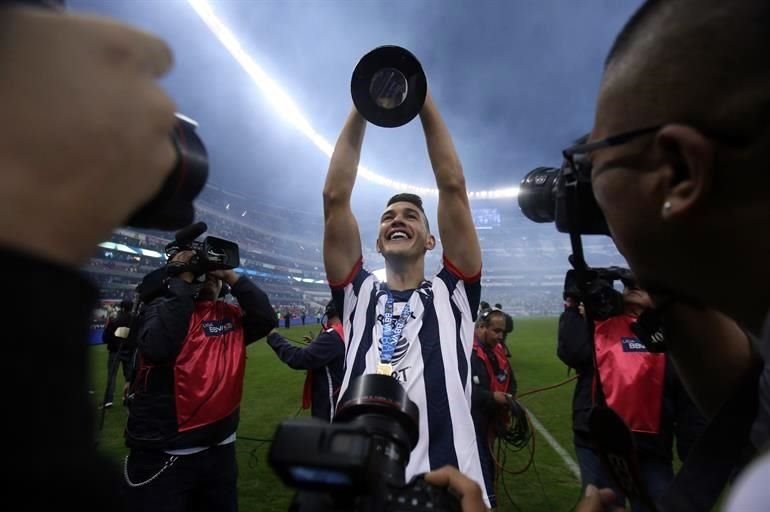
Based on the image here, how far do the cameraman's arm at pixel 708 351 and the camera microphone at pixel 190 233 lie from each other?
2806 millimetres

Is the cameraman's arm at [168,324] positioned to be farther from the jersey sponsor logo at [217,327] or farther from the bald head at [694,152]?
the bald head at [694,152]

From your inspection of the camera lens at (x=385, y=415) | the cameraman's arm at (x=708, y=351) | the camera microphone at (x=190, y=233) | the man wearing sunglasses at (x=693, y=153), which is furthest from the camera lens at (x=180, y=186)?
the camera microphone at (x=190, y=233)

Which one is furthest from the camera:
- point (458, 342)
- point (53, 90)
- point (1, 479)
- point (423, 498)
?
point (458, 342)

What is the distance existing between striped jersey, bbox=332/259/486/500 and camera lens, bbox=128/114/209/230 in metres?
1.44

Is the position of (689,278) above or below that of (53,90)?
below

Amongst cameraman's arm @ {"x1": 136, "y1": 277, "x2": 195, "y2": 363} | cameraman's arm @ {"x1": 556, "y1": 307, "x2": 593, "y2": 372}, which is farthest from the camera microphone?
cameraman's arm @ {"x1": 556, "y1": 307, "x2": 593, "y2": 372}

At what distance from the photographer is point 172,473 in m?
2.97

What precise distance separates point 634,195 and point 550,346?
2175 cm

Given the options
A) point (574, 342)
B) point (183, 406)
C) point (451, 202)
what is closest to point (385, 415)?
point (451, 202)

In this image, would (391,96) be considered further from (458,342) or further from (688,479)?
(688,479)

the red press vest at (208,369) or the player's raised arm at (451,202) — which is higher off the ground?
the player's raised arm at (451,202)

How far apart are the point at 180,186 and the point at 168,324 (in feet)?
9.29

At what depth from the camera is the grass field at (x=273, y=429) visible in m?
4.75

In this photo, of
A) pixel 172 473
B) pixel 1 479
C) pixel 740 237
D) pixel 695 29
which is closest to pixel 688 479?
pixel 740 237
